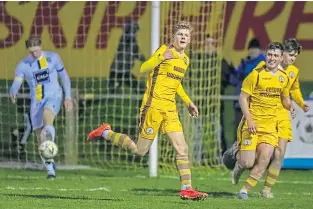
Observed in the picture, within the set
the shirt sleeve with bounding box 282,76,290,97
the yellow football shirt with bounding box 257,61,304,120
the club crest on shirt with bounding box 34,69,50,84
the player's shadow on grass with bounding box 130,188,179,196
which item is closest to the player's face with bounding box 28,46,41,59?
the club crest on shirt with bounding box 34,69,50,84

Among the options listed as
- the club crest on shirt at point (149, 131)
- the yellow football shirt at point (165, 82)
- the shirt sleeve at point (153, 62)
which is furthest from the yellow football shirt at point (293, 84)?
the shirt sleeve at point (153, 62)

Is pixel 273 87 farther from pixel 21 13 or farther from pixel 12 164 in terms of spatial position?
pixel 21 13

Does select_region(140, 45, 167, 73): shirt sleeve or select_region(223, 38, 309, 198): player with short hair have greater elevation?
select_region(140, 45, 167, 73): shirt sleeve

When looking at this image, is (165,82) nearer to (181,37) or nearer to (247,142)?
(181,37)

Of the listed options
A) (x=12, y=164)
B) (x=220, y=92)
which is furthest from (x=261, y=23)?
(x=12, y=164)

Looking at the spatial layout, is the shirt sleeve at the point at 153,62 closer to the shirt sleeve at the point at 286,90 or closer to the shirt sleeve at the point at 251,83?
the shirt sleeve at the point at 251,83

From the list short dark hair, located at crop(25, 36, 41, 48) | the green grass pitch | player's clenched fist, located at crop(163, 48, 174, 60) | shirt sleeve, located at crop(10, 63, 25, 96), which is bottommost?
the green grass pitch

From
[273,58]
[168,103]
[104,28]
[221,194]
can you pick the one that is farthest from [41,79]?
[104,28]

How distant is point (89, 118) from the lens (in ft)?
51.9

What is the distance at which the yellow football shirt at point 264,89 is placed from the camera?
10.5 meters

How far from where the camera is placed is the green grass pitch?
946cm

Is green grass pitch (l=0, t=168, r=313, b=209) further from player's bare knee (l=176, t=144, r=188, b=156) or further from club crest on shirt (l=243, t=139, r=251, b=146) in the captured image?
club crest on shirt (l=243, t=139, r=251, b=146)

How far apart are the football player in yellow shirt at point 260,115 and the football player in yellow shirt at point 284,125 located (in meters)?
0.16

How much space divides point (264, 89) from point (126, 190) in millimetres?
2063
